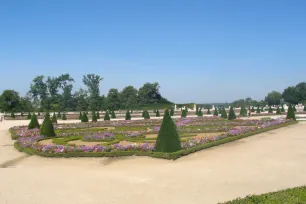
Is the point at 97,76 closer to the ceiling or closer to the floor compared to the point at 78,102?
closer to the ceiling

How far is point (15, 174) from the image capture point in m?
9.96

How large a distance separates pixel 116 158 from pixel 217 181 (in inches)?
200

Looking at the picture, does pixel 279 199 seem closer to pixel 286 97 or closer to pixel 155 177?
pixel 155 177

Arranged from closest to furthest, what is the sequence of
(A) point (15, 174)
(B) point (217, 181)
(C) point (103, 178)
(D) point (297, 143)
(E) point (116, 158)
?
1. (B) point (217, 181)
2. (C) point (103, 178)
3. (A) point (15, 174)
4. (E) point (116, 158)
5. (D) point (297, 143)

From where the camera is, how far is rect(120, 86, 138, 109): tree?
72062 millimetres

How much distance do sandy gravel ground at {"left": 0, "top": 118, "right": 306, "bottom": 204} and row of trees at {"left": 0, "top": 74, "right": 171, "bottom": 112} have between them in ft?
170

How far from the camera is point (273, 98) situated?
3748 inches

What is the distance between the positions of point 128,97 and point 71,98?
14.7 metres

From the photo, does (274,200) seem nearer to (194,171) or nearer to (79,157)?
(194,171)

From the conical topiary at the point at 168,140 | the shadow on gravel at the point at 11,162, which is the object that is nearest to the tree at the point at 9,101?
the shadow on gravel at the point at 11,162

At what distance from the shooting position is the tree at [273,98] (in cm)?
A: 9266

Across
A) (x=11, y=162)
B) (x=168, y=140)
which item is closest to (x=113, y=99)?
(x=11, y=162)

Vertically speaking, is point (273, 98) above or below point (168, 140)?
above

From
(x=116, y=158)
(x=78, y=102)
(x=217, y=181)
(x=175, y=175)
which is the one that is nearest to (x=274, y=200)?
(x=217, y=181)
